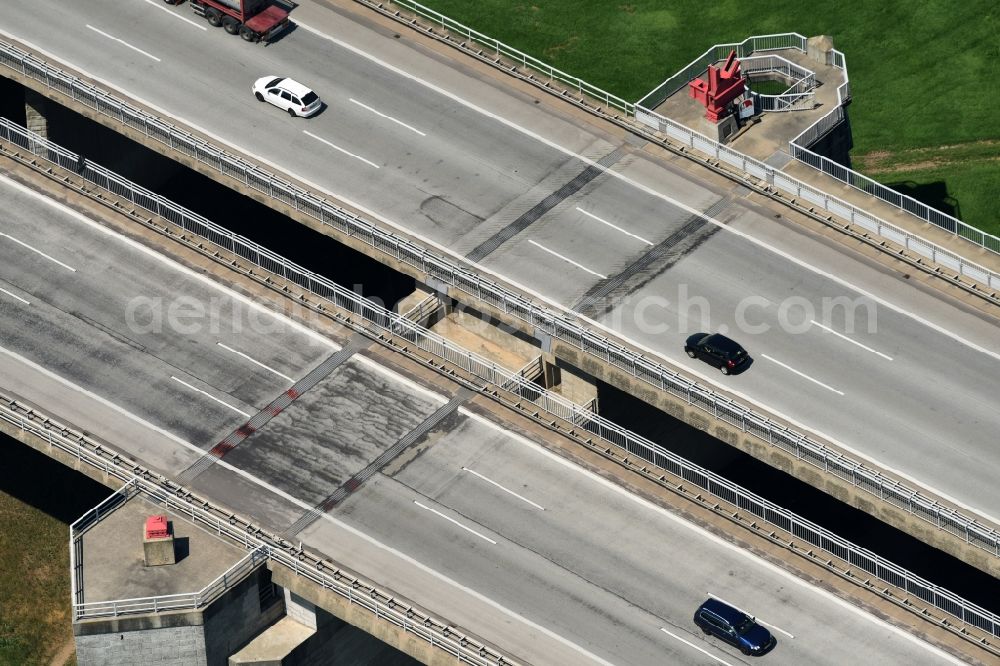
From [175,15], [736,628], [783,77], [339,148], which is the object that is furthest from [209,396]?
[783,77]

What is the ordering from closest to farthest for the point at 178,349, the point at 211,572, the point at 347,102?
the point at 211,572, the point at 178,349, the point at 347,102

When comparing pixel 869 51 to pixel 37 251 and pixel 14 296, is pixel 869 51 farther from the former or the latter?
pixel 14 296

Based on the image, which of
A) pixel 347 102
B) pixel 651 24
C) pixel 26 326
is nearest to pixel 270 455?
pixel 26 326

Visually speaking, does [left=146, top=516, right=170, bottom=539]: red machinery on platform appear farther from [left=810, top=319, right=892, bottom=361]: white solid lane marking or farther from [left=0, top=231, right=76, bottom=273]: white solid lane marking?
[left=810, top=319, right=892, bottom=361]: white solid lane marking

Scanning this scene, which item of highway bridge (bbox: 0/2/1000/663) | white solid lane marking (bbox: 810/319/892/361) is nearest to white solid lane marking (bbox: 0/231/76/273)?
highway bridge (bbox: 0/2/1000/663)

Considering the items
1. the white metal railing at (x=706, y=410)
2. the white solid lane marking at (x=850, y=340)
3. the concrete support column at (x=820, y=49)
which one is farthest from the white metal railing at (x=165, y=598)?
the concrete support column at (x=820, y=49)

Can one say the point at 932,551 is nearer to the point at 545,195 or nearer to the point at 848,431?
A: the point at 848,431
